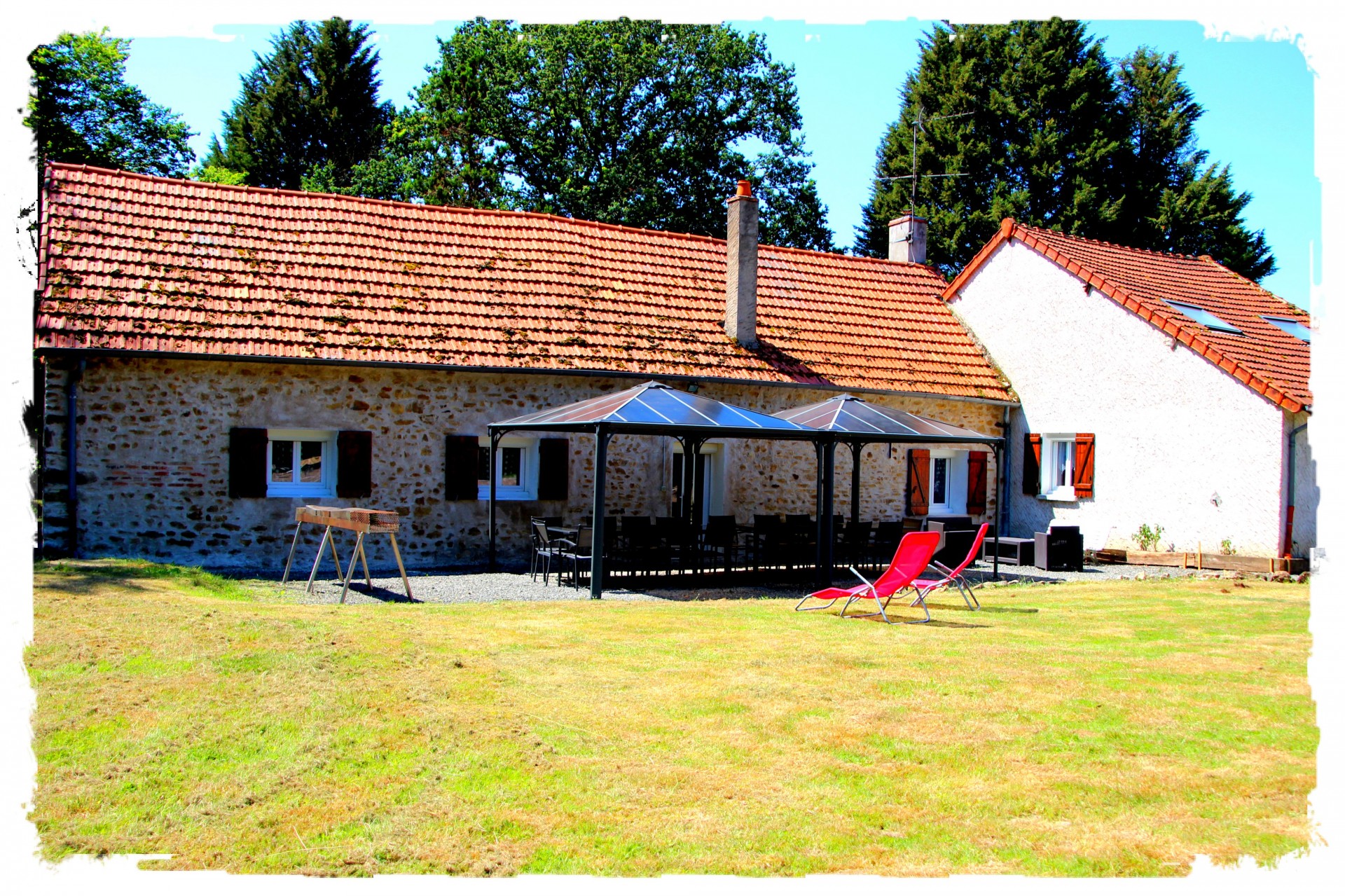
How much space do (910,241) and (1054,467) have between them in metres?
6.81

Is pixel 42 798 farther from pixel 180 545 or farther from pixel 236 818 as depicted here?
pixel 180 545

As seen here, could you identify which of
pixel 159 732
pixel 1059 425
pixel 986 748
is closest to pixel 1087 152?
pixel 1059 425

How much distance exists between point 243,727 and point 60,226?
1138 centimetres

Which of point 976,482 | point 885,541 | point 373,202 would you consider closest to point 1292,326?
point 976,482

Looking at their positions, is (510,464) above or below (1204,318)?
below

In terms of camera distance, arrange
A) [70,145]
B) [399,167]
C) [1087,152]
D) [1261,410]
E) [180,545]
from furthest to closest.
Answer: [399,167] < [1087,152] < [70,145] < [1261,410] < [180,545]

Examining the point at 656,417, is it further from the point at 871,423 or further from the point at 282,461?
the point at 282,461

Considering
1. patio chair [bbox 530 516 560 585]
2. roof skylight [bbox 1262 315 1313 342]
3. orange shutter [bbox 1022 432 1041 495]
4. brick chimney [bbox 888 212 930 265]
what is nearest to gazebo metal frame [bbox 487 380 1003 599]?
patio chair [bbox 530 516 560 585]

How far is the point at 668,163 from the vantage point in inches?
1256

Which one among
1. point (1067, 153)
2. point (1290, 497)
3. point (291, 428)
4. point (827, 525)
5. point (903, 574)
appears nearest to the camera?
point (903, 574)

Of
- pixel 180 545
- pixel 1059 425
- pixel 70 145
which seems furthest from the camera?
pixel 70 145

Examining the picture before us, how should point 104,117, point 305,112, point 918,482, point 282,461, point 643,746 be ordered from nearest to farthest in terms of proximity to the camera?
point 643,746, point 282,461, point 918,482, point 104,117, point 305,112

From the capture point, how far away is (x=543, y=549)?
43.0ft

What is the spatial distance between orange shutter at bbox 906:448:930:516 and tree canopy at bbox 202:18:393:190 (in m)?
27.3
